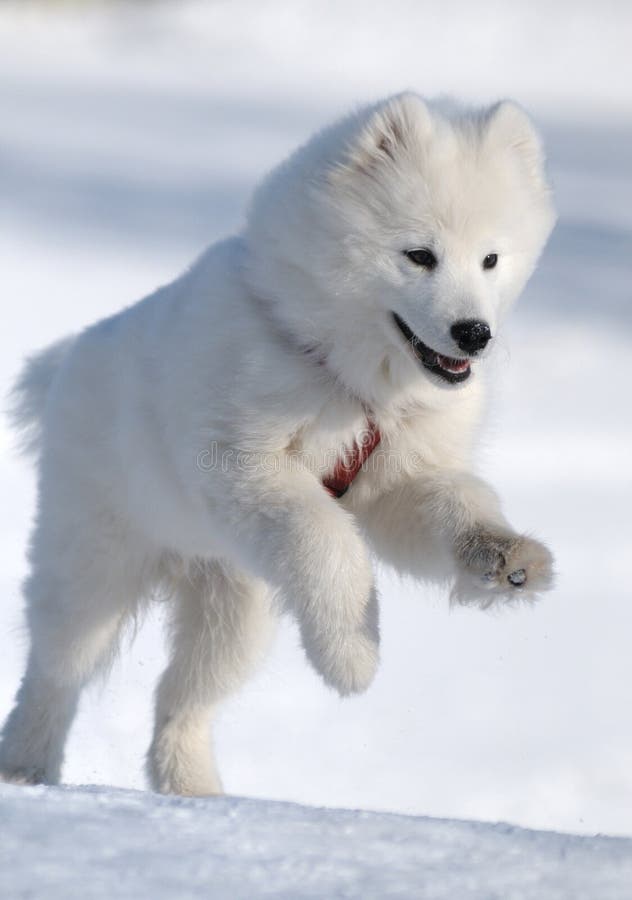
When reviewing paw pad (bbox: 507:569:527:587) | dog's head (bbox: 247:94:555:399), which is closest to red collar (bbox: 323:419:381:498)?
dog's head (bbox: 247:94:555:399)

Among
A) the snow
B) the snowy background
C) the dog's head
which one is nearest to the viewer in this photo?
the snow

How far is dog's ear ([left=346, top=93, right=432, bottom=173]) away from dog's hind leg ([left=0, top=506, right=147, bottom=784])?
1.50 meters

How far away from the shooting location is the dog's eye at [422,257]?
3.77 m

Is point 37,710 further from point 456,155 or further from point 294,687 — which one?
point 456,155

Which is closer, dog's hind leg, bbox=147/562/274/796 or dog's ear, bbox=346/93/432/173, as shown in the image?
dog's ear, bbox=346/93/432/173

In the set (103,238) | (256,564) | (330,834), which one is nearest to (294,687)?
(256,564)

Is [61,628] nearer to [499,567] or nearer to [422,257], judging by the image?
[499,567]

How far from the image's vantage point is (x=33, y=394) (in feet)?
16.8

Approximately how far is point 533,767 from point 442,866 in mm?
3438

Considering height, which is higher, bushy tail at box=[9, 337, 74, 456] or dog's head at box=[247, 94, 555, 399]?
dog's head at box=[247, 94, 555, 399]

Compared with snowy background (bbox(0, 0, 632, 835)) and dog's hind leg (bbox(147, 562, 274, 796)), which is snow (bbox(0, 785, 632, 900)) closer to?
snowy background (bbox(0, 0, 632, 835))

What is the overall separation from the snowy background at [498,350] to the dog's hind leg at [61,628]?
1.12ft

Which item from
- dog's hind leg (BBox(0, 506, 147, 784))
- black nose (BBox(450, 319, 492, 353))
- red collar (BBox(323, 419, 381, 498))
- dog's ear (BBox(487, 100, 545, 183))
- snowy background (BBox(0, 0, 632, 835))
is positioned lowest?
snowy background (BBox(0, 0, 632, 835))

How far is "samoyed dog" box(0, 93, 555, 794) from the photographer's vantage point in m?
3.76
